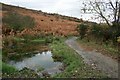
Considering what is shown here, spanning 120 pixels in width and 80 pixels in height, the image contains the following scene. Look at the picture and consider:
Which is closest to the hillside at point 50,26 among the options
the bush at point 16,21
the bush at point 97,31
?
the bush at point 16,21

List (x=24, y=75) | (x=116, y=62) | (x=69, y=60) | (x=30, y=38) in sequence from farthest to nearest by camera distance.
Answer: (x=30, y=38)
(x=69, y=60)
(x=116, y=62)
(x=24, y=75)

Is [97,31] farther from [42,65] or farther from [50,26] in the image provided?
[50,26]

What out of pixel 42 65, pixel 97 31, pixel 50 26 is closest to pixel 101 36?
pixel 97 31

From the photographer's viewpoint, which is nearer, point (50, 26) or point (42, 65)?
point (42, 65)

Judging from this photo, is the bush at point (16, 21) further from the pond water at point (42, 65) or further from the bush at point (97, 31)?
the pond water at point (42, 65)

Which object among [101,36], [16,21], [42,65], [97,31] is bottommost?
[42,65]

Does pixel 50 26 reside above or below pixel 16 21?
below

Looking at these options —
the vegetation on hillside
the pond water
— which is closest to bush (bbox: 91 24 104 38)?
the vegetation on hillside

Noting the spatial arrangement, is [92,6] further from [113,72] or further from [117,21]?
[113,72]

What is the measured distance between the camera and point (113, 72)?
14.2m

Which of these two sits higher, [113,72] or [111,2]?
[111,2]

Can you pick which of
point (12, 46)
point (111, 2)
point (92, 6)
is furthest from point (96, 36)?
point (12, 46)

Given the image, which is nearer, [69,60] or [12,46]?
[69,60]

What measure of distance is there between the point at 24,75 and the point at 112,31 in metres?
15.5
